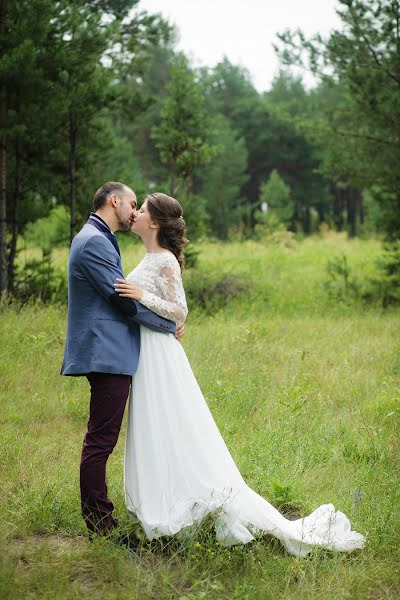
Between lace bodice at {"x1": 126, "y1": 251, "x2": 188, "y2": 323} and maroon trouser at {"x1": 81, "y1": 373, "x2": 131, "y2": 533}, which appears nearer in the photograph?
maroon trouser at {"x1": 81, "y1": 373, "x2": 131, "y2": 533}

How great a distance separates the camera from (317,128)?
1355 cm

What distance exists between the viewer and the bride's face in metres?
4.20

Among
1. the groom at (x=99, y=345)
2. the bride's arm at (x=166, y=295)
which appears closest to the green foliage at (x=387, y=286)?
the bride's arm at (x=166, y=295)

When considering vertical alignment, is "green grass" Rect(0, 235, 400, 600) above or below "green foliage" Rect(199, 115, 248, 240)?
below

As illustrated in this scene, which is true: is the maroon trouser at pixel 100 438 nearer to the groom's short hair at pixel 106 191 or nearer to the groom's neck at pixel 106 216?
the groom's neck at pixel 106 216

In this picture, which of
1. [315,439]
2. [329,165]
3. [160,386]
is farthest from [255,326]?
[160,386]

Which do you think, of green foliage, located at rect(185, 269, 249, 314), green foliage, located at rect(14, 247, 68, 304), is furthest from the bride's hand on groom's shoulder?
green foliage, located at rect(185, 269, 249, 314)

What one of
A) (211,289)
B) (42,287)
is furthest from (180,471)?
(211,289)

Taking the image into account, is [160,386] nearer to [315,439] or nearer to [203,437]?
[203,437]

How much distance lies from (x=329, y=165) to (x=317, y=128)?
2.62 ft

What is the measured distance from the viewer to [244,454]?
5605mm

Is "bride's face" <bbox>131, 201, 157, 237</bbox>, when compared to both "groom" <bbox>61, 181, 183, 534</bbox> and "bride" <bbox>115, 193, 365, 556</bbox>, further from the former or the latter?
"groom" <bbox>61, 181, 183, 534</bbox>

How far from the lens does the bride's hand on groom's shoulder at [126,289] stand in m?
3.86

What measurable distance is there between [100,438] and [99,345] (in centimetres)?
57
